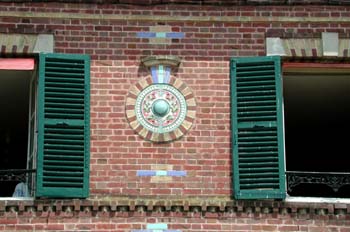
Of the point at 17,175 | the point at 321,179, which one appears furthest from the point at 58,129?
the point at 321,179

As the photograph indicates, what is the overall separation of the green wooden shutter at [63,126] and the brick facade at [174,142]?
0.46 feet

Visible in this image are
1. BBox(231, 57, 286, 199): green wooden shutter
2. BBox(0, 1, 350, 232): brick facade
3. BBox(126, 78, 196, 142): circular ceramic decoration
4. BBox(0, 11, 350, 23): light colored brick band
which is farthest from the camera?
BBox(0, 11, 350, 23): light colored brick band

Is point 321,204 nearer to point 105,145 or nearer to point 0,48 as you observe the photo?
point 105,145

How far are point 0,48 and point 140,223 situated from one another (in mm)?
3138

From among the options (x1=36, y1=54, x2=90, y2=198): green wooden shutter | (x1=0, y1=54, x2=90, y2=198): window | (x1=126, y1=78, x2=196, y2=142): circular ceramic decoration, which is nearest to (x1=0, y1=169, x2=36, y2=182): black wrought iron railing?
(x1=0, y1=54, x2=90, y2=198): window

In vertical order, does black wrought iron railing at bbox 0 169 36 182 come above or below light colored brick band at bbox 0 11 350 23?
below

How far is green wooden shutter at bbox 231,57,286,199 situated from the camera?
12.6 meters

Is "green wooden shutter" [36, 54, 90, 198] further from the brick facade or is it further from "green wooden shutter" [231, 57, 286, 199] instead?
"green wooden shutter" [231, 57, 286, 199]

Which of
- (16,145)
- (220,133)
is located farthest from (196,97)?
(16,145)

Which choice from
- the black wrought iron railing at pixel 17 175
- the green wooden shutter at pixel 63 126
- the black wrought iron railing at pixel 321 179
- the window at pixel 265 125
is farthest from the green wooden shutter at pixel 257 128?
the black wrought iron railing at pixel 17 175

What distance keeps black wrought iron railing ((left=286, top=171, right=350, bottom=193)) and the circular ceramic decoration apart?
62.9 inches

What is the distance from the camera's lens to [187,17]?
13.3 metres

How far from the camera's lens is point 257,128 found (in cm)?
1278

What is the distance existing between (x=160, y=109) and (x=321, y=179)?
8.06 feet
